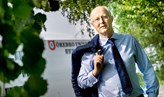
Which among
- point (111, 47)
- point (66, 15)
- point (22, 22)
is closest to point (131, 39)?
point (111, 47)

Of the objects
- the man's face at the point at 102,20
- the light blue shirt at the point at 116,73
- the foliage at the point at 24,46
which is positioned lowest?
the light blue shirt at the point at 116,73

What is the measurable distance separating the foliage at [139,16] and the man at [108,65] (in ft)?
15.3

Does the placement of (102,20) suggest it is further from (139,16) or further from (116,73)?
(139,16)

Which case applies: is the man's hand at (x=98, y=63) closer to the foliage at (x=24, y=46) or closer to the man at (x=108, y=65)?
the man at (x=108, y=65)

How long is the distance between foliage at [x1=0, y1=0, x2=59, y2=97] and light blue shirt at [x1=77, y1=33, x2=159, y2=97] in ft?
6.25

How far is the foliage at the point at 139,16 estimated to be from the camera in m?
7.99

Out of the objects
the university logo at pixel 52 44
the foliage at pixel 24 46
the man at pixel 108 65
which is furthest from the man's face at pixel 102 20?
the university logo at pixel 52 44

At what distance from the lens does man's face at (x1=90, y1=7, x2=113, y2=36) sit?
2.71 m

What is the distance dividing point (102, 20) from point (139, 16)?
837cm

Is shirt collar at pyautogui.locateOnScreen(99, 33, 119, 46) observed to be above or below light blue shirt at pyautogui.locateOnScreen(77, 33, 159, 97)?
above

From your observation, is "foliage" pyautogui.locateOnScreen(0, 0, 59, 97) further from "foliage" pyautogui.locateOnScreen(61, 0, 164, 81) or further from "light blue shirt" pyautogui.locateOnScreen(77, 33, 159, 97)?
"foliage" pyautogui.locateOnScreen(61, 0, 164, 81)

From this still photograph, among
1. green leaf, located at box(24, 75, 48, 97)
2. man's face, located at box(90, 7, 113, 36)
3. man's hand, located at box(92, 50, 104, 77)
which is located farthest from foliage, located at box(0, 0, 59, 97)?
man's face, located at box(90, 7, 113, 36)

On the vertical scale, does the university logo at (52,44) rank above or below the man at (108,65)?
below

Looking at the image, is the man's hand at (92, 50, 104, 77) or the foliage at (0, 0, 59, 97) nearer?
the foliage at (0, 0, 59, 97)
